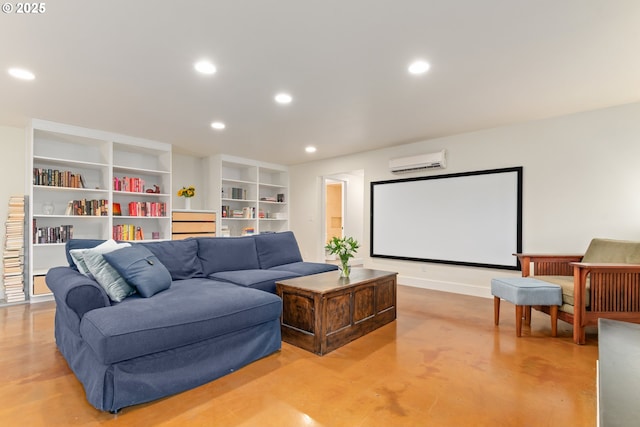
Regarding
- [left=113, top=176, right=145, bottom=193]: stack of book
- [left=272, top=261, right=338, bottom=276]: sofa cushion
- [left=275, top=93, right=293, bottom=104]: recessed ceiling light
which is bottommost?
[left=272, top=261, right=338, bottom=276]: sofa cushion

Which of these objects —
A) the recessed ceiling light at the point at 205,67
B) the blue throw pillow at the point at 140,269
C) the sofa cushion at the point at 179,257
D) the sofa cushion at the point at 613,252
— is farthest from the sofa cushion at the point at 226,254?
the sofa cushion at the point at 613,252

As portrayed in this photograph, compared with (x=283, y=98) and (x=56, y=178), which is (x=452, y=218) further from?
(x=56, y=178)

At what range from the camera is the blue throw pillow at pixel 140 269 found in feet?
7.39

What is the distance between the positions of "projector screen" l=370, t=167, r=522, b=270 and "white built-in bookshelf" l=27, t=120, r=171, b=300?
3792 mm

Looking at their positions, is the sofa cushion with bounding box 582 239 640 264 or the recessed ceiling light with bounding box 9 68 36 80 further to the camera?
the sofa cushion with bounding box 582 239 640 264

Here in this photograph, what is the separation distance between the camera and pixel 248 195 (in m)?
6.83

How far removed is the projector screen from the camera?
4277 mm

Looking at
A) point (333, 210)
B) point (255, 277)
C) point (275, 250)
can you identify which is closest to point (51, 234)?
point (275, 250)

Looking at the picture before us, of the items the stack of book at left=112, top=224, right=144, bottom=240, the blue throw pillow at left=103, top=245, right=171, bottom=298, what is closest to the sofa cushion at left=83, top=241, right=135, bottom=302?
the blue throw pillow at left=103, top=245, right=171, bottom=298

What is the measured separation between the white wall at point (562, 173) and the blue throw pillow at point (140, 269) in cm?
402

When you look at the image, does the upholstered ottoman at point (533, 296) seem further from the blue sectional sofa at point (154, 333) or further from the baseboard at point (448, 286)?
the blue sectional sofa at point (154, 333)

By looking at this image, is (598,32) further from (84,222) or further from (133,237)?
(84,222)

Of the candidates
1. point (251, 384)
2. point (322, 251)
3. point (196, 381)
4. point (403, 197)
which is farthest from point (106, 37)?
point (322, 251)

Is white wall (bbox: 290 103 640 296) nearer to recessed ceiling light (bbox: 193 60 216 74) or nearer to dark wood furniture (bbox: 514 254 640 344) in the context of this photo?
dark wood furniture (bbox: 514 254 640 344)
